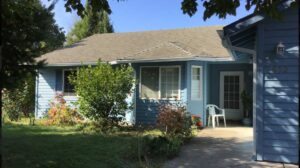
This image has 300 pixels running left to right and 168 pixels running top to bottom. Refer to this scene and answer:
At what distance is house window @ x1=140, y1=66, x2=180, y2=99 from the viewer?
14.2 metres

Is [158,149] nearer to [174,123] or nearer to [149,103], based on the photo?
[174,123]

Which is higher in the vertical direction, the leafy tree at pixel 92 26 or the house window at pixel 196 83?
the leafy tree at pixel 92 26

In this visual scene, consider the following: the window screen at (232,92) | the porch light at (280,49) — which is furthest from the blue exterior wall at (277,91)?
the window screen at (232,92)

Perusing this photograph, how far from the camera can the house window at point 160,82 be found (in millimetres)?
14245

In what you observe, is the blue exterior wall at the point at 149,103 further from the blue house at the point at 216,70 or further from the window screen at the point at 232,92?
the window screen at the point at 232,92

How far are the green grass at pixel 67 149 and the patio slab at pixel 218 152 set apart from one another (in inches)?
32.2

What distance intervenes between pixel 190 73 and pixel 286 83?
255 inches

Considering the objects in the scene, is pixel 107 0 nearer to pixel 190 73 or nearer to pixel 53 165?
pixel 53 165

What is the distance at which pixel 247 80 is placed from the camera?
51.9 ft

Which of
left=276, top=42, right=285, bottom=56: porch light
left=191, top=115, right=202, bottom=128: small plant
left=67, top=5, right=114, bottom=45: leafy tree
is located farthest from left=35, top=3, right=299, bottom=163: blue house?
left=67, top=5, right=114, bottom=45: leafy tree

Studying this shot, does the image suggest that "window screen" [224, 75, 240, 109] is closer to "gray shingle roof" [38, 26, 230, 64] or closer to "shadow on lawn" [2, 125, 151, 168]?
"gray shingle roof" [38, 26, 230, 64]

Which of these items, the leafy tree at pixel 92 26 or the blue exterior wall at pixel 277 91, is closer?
the blue exterior wall at pixel 277 91

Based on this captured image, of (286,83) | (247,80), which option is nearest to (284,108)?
(286,83)

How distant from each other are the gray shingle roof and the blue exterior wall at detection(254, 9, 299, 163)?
5616 millimetres
